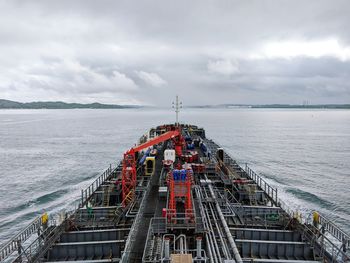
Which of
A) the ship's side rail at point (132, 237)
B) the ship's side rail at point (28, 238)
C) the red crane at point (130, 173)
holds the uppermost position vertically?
the red crane at point (130, 173)

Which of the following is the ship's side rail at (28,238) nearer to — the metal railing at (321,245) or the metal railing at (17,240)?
the metal railing at (17,240)

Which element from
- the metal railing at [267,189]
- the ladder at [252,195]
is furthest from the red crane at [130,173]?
the metal railing at [267,189]

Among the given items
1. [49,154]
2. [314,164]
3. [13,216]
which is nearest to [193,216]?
[13,216]

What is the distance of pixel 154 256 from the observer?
1573cm

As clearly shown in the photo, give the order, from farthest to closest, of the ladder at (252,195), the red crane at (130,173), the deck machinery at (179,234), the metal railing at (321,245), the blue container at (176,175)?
the ladder at (252,195)
the red crane at (130,173)
the blue container at (176,175)
the metal railing at (321,245)
the deck machinery at (179,234)

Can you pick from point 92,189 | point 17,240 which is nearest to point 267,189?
Answer: point 92,189

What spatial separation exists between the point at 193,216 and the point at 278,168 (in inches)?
1853

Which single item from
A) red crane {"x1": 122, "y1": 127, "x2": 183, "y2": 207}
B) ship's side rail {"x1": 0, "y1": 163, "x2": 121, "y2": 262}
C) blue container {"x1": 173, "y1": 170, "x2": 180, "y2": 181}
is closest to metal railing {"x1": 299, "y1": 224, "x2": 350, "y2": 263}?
blue container {"x1": 173, "y1": 170, "x2": 180, "y2": 181}

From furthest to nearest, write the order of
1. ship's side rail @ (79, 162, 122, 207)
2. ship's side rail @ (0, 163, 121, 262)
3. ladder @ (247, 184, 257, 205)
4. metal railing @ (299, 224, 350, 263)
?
ladder @ (247, 184, 257, 205) → ship's side rail @ (79, 162, 122, 207) → ship's side rail @ (0, 163, 121, 262) → metal railing @ (299, 224, 350, 263)

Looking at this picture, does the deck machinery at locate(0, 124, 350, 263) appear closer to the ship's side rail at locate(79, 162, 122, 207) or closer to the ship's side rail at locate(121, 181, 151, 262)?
the ship's side rail at locate(121, 181, 151, 262)

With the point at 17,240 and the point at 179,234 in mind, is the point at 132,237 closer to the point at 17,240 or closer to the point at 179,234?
the point at 179,234

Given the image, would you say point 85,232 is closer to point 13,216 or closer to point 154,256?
point 154,256

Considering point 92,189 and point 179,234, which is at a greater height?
point 179,234

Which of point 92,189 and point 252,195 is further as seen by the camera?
point 92,189
